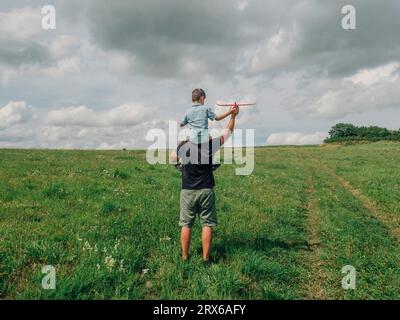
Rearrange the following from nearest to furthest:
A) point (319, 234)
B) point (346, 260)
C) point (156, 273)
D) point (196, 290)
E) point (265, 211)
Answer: point (196, 290) < point (156, 273) < point (346, 260) < point (319, 234) < point (265, 211)

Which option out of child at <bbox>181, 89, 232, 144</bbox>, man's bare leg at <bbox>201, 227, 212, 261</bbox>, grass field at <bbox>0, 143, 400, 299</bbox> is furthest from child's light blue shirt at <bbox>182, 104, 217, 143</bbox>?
grass field at <bbox>0, 143, 400, 299</bbox>

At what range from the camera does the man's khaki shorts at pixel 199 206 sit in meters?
7.66

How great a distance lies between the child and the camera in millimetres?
7488

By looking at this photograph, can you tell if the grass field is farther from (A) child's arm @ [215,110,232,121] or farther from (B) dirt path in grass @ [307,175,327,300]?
(A) child's arm @ [215,110,232,121]

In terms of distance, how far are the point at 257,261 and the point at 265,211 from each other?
5.78m

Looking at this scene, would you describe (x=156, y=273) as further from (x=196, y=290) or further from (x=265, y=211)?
(x=265, y=211)

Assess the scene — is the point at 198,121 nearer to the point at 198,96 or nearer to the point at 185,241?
the point at 198,96

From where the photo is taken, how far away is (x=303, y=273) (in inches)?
304

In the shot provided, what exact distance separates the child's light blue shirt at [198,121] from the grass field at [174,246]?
2.56 meters

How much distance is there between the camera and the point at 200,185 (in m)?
7.66

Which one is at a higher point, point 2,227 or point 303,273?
point 2,227

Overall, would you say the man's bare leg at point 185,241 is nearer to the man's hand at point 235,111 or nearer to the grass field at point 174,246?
the grass field at point 174,246
